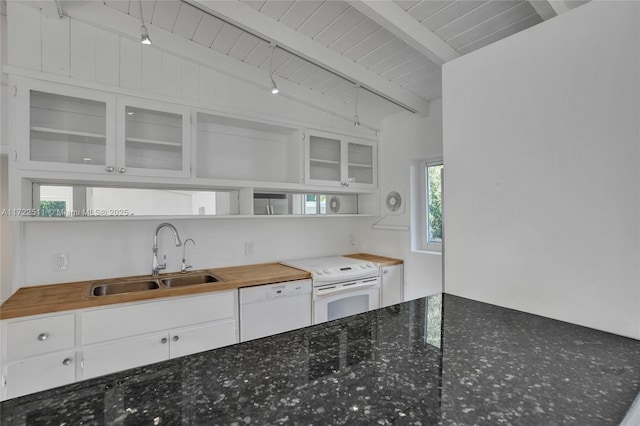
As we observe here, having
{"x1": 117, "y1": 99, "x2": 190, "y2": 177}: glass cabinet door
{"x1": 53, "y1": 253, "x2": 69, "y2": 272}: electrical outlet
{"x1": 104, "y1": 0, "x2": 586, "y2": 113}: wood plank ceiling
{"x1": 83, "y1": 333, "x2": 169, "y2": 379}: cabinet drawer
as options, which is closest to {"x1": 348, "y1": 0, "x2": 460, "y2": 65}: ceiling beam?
{"x1": 104, "y1": 0, "x2": 586, "y2": 113}: wood plank ceiling

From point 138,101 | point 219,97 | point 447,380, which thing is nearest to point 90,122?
point 138,101

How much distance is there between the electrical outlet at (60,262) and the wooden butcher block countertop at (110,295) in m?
0.11

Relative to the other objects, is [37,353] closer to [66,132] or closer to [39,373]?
[39,373]

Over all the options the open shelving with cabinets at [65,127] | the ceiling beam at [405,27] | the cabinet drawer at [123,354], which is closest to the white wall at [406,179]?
the ceiling beam at [405,27]

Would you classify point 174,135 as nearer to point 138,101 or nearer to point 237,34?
point 138,101

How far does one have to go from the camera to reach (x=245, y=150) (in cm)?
285

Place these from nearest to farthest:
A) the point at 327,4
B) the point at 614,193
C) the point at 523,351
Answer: the point at 523,351 < the point at 614,193 < the point at 327,4

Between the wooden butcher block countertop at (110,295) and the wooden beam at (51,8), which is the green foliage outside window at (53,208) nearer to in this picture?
the wooden butcher block countertop at (110,295)

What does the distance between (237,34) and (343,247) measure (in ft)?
7.52

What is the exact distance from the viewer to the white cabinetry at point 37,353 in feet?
5.04

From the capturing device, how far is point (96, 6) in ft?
6.45

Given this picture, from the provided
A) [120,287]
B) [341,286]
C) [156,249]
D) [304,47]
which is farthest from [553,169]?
[120,287]

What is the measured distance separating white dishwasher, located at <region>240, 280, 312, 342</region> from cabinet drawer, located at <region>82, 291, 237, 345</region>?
0.11 metres

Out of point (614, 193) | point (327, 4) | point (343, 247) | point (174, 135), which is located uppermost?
point (327, 4)
